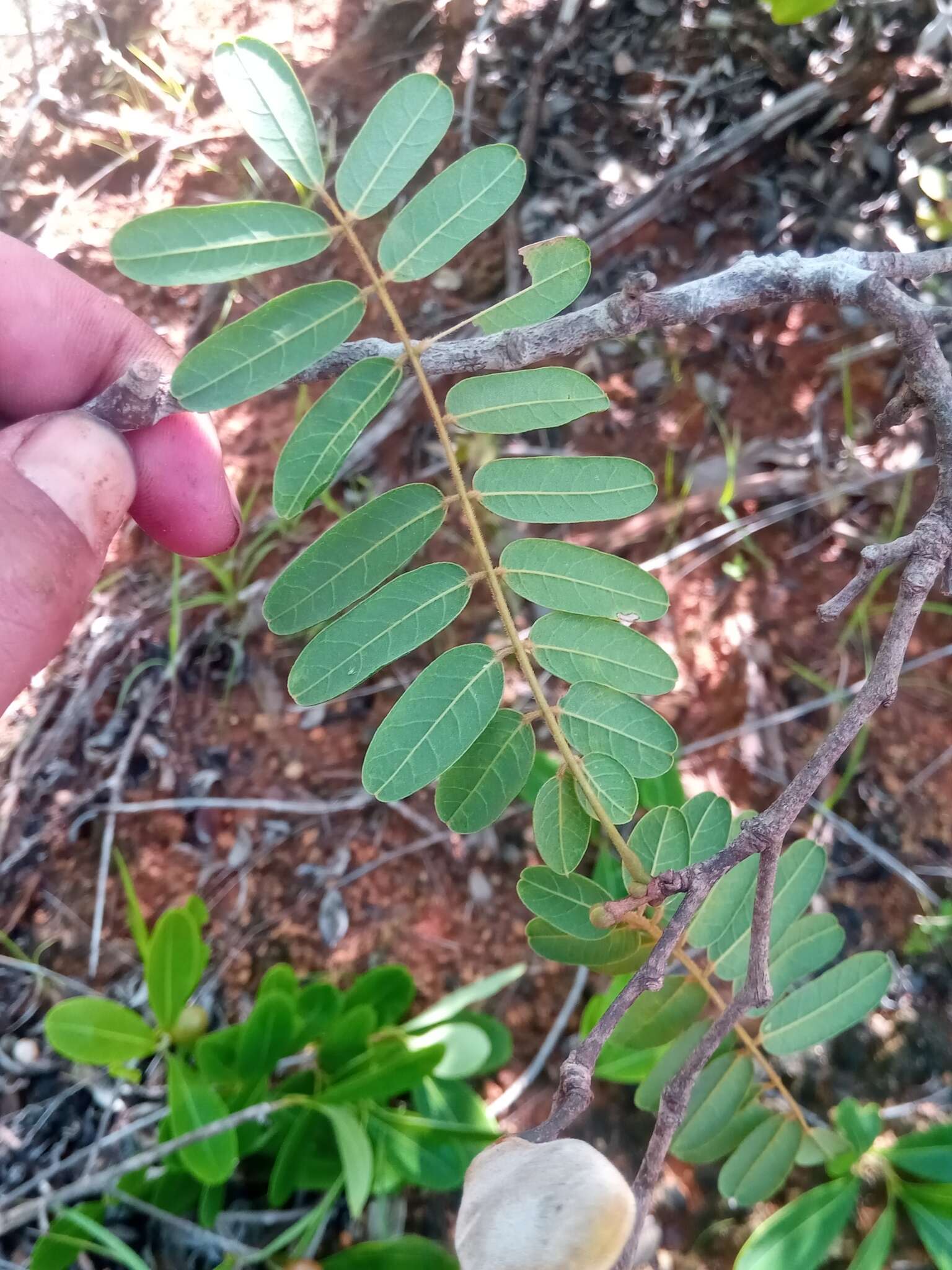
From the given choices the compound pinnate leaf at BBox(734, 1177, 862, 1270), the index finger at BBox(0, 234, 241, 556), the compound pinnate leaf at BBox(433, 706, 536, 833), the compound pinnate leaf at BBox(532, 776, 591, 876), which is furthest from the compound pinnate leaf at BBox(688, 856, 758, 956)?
the index finger at BBox(0, 234, 241, 556)

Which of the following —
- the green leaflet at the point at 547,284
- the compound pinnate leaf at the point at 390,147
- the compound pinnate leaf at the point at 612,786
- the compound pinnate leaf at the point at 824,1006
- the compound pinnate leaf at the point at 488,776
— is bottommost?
the compound pinnate leaf at the point at 824,1006

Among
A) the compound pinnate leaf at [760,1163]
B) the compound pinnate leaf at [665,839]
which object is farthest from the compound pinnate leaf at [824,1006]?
the compound pinnate leaf at [665,839]

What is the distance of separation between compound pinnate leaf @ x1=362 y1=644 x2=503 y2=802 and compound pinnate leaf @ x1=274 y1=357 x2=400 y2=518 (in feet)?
0.84

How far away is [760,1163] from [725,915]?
451mm

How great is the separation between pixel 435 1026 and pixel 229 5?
3.21m

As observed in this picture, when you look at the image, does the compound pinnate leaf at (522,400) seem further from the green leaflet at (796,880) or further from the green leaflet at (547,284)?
the green leaflet at (796,880)

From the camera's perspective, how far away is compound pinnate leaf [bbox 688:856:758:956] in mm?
1270

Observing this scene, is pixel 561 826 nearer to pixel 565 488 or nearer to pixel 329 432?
pixel 565 488

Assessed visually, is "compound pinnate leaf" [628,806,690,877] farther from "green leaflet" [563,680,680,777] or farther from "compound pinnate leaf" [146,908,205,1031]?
"compound pinnate leaf" [146,908,205,1031]

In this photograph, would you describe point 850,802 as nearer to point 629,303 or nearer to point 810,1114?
point 810,1114

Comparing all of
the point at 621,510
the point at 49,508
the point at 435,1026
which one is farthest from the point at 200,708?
the point at 621,510

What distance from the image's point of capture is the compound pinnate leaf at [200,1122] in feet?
5.03

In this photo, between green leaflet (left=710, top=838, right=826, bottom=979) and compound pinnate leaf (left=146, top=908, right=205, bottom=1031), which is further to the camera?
compound pinnate leaf (left=146, top=908, right=205, bottom=1031)

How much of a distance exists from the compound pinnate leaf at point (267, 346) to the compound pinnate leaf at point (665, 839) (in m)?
0.70
